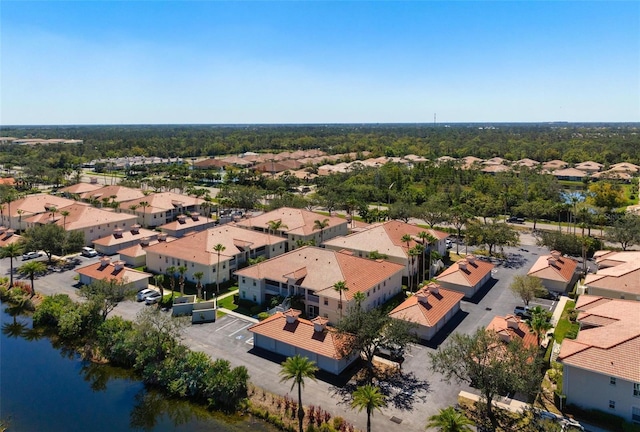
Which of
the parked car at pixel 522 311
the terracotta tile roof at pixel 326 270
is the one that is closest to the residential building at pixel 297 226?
the terracotta tile roof at pixel 326 270

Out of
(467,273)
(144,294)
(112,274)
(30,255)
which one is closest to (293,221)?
(144,294)

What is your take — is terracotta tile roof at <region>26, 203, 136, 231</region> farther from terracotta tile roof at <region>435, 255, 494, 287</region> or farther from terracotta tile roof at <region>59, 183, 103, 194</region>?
terracotta tile roof at <region>435, 255, 494, 287</region>

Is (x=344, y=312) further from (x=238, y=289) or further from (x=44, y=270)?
(x=44, y=270)

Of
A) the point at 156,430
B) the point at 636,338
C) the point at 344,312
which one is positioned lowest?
the point at 156,430

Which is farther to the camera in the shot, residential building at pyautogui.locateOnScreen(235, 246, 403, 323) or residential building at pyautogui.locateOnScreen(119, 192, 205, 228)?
residential building at pyautogui.locateOnScreen(119, 192, 205, 228)

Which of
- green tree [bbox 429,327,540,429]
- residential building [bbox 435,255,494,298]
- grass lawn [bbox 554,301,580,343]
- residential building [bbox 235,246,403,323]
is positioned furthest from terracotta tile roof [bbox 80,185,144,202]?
grass lawn [bbox 554,301,580,343]

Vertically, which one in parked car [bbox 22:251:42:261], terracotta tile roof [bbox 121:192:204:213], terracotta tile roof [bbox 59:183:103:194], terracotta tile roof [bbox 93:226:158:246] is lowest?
parked car [bbox 22:251:42:261]

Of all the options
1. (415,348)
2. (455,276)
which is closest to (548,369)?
(415,348)

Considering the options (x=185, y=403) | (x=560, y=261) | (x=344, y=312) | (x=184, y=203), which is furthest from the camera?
(x=184, y=203)
